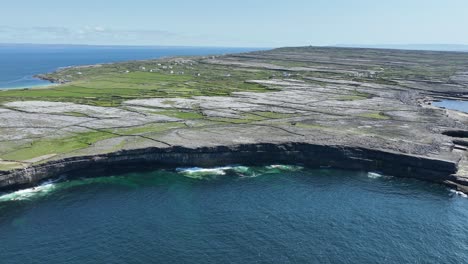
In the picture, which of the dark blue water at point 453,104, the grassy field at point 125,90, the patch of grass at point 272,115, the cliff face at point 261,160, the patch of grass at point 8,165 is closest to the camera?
the patch of grass at point 8,165

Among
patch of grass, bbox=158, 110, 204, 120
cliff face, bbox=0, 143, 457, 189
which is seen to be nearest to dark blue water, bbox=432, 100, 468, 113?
cliff face, bbox=0, 143, 457, 189

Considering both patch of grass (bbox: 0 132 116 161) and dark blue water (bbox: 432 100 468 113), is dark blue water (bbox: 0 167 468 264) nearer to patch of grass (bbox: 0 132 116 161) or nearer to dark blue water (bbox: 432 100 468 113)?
patch of grass (bbox: 0 132 116 161)

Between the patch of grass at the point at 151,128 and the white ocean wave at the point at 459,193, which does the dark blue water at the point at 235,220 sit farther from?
the patch of grass at the point at 151,128

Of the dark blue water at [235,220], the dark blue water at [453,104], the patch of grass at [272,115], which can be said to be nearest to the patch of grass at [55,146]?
the dark blue water at [235,220]

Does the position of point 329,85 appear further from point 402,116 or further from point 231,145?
point 231,145

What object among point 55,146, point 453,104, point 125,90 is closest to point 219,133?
point 55,146

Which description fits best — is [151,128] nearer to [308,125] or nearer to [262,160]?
[262,160]

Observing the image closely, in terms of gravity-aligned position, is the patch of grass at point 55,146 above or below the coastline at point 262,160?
above
